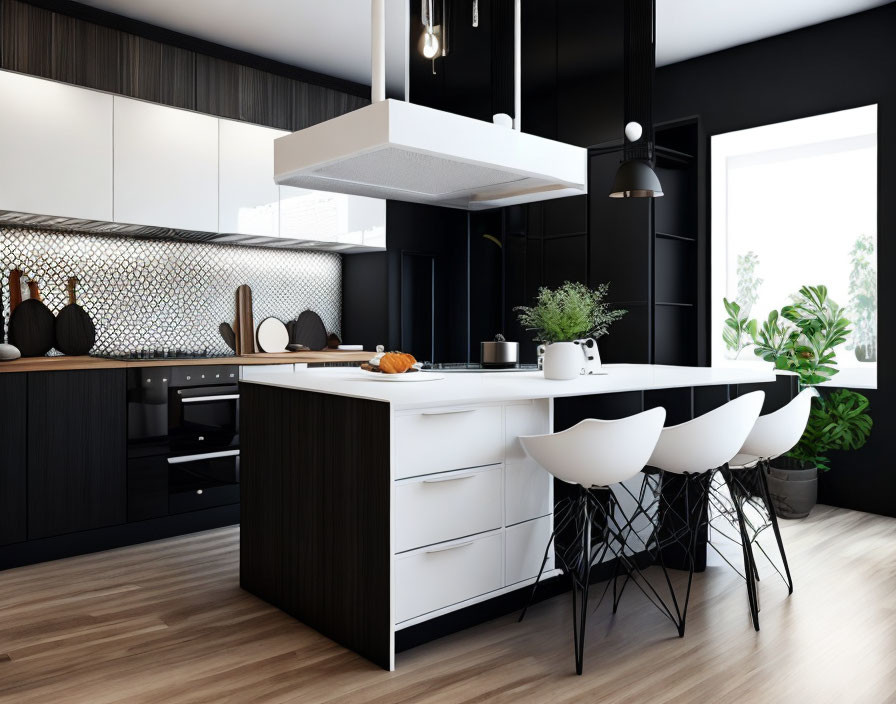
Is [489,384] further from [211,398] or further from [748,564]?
[211,398]

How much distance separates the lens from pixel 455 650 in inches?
92.8

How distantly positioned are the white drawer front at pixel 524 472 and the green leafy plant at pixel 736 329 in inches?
100

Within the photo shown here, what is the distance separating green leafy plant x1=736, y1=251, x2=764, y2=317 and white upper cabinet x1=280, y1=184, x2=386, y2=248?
2635 millimetres

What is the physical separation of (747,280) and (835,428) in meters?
1.54

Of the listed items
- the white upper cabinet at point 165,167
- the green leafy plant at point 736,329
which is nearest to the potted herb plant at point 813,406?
the green leafy plant at point 736,329

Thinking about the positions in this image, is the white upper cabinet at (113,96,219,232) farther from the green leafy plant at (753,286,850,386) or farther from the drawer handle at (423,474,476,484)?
the green leafy plant at (753,286,850,386)

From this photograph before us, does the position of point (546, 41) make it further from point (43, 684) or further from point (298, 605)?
point (43, 684)

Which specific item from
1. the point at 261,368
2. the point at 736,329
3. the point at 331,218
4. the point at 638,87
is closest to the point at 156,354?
the point at 261,368

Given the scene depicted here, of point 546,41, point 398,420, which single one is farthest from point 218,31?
point 398,420

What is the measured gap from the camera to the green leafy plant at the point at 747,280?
17.1ft

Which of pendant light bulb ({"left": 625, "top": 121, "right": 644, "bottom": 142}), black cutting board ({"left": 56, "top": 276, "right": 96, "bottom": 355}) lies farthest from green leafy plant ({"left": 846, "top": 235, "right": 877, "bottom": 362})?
black cutting board ({"left": 56, "top": 276, "right": 96, "bottom": 355})

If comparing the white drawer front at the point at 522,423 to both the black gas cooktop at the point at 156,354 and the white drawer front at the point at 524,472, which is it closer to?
the white drawer front at the point at 524,472

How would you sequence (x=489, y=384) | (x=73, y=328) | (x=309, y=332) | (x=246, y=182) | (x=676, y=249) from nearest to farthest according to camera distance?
1. (x=489, y=384)
2. (x=73, y=328)
3. (x=246, y=182)
4. (x=676, y=249)
5. (x=309, y=332)

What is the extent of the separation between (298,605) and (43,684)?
0.82 m
